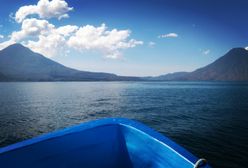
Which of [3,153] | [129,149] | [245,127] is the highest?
[3,153]

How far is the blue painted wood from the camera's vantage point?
14.1 ft

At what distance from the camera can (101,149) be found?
18.3 ft

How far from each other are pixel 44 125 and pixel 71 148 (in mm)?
26571

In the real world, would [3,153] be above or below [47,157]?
above

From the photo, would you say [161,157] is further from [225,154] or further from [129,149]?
[225,154]

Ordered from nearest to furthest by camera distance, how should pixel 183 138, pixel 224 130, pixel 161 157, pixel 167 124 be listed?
pixel 161 157, pixel 183 138, pixel 224 130, pixel 167 124

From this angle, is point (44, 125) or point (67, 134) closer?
point (67, 134)

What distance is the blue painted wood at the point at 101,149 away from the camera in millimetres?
4309

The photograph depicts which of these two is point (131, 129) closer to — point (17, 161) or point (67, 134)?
point (67, 134)

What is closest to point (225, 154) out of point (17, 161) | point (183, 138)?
Result: point (183, 138)

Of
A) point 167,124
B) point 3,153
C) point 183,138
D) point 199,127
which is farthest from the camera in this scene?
point 167,124

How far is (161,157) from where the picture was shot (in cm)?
466

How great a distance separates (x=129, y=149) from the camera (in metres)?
5.65

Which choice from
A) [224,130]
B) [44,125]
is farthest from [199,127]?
[44,125]
